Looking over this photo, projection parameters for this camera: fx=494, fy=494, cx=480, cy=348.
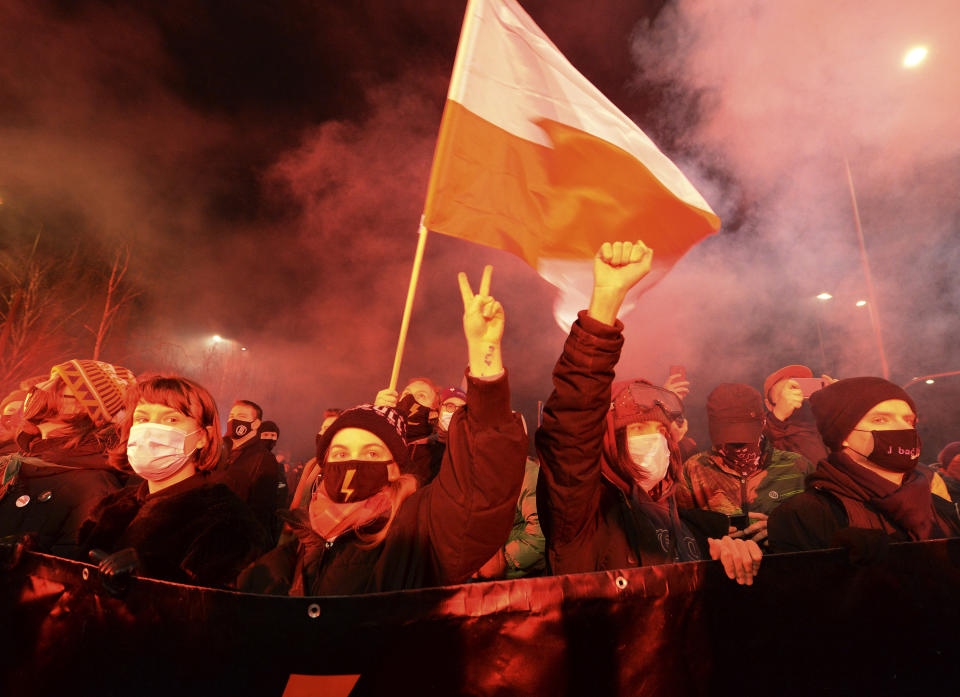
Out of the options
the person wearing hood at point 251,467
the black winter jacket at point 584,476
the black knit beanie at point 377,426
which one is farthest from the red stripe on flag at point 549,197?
the person wearing hood at point 251,467

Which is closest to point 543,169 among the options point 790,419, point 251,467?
point 790,419

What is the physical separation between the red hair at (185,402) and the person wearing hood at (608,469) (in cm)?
140

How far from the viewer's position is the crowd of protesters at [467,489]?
1.43 m

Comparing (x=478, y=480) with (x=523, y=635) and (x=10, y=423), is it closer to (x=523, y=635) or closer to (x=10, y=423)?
(x=523, y=635)

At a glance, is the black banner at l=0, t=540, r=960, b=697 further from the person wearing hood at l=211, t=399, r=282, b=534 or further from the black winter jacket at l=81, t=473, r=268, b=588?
the person wearing hood at l=211, t=399, r=282, b=534

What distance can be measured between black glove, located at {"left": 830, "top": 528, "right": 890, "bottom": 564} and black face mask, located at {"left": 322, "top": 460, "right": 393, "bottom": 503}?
1.41 m

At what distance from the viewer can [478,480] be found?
141 centimetres

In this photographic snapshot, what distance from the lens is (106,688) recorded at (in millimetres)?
1069

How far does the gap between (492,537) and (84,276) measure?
18101 millimetres

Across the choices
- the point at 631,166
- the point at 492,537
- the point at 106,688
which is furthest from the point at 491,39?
the point at 106,688

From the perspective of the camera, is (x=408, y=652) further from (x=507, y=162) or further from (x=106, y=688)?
(x=507, y=162)

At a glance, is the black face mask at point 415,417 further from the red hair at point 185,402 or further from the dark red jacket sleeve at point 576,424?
the dark red jacket sleeve at point 576,424

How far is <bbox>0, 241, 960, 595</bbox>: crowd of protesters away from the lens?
1.43 meters

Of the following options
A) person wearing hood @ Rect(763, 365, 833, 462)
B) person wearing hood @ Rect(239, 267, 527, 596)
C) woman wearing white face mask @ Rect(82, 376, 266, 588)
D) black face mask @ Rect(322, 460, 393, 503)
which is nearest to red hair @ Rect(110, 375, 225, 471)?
woman wearing white face mask @ Rect(82, 376, 266, 588)
